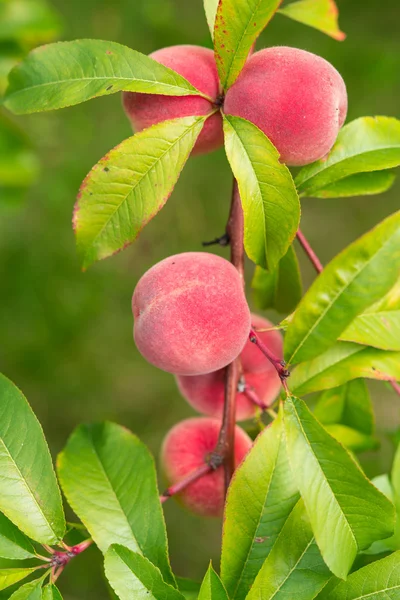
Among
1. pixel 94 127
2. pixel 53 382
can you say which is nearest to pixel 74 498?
pixel 53 382

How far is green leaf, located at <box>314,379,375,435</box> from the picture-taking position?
1082 mm

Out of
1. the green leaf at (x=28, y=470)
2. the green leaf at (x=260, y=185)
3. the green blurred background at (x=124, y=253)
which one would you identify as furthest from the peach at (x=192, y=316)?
the green blurred background at (x=124, y=253)

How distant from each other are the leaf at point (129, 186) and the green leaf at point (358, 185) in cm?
27

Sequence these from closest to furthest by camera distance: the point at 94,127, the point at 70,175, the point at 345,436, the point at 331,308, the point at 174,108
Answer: the point at 331,308 < the point at 174,108 < the point at 345,436 < the point at 70,175 < the point at 94,127

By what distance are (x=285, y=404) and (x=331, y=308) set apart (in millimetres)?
140

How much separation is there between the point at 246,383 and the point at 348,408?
0.19m

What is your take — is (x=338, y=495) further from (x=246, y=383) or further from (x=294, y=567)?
(x=246, y=383)

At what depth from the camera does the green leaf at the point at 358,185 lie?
97cm

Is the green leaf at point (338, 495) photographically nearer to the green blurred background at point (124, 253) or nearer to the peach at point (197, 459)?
the peach at point (197, 459)

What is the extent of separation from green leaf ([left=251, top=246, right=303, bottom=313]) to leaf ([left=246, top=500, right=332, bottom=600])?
448 mm

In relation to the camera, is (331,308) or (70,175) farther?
(70,175)

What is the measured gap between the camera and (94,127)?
258 cm

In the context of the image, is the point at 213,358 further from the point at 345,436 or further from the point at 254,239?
the point at 345,436

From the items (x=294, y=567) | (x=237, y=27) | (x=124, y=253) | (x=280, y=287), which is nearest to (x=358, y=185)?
(x=280, y=287)
